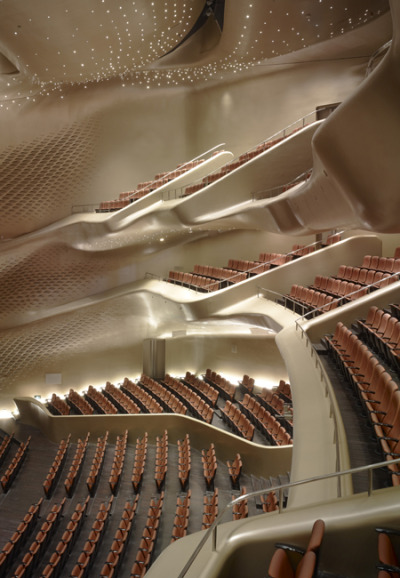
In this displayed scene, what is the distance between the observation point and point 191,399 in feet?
28.0

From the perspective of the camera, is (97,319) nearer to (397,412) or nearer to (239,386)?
(239,386)

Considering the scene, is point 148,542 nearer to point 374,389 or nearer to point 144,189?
point 374,389

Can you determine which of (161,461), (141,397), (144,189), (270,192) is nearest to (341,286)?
(270,192)

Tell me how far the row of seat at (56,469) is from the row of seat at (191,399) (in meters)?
1.92

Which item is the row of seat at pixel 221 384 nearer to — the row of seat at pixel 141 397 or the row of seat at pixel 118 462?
the row of seat at pixel 141 397

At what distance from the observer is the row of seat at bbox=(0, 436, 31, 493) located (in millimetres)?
7023

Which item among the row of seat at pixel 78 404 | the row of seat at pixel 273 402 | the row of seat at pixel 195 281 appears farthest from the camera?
the row of seat at pixel 78 404

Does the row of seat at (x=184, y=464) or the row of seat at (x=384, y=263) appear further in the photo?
the row of seat at (x=384, y=263)

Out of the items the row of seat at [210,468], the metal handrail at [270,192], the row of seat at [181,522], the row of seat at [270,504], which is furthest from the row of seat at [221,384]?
the row of seat at [270,504]

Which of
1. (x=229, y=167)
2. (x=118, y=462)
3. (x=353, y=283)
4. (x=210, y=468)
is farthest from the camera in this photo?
(x=229, y=167)

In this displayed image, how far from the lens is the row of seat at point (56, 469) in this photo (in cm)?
665

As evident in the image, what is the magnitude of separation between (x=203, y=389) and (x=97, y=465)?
105 inches

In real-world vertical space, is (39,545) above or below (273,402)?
below

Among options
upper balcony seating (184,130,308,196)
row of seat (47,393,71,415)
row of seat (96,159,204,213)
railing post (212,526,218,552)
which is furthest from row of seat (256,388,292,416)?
railing post (212,526,218,552)
